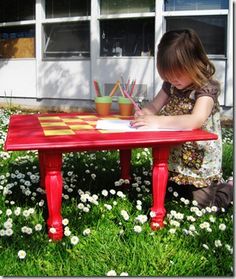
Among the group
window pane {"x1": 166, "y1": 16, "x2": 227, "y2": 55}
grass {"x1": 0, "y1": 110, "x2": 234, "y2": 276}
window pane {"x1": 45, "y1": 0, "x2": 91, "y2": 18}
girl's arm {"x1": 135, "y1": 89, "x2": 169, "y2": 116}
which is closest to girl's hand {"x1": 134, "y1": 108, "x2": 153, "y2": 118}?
girl's arm {"x1": 135, "y1": 89, "x2": 169, "y2": 116}

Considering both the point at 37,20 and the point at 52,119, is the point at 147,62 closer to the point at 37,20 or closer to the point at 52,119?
the point at 37,20

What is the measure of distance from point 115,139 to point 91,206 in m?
0.74

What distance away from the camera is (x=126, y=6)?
7398 mm

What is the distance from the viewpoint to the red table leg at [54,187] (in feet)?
6.75

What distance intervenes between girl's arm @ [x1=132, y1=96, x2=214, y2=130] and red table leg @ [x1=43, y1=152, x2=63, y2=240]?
496 millimetres

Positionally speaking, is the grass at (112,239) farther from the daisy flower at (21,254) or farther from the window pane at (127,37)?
the window pane at (127,37)

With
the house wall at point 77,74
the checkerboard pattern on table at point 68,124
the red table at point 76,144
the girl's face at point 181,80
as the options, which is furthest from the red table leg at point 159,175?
the house wall at point 77,74

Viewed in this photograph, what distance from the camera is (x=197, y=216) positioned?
8.05ft

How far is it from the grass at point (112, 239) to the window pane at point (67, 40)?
5.36 metres

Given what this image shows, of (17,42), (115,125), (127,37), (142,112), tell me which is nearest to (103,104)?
(142,112)

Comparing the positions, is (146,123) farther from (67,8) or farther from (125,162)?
(67,8)

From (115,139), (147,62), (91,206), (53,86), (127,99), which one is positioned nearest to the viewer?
(115,139)

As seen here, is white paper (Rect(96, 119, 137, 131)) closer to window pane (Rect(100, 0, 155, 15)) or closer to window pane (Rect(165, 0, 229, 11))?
window pane (Rect(165, 0, 229, 11))

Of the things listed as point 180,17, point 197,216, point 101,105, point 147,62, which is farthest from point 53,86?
point 197,216
